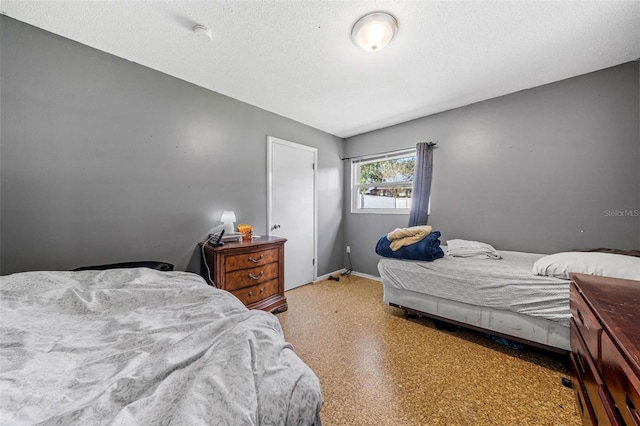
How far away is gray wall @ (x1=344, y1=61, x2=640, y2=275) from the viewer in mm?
1981

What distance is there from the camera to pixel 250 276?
2250 millimetres

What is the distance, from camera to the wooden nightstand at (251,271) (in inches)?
81.8

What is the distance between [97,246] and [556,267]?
3508mm

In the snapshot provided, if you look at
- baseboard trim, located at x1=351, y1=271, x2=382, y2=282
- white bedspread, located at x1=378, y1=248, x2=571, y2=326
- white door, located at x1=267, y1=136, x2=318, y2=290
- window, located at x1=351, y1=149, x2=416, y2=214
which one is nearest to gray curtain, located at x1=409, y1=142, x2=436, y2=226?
window, located at x1=351, y1=149, x2=416, y2=214

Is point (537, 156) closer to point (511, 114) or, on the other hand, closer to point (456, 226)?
point (511, 114)

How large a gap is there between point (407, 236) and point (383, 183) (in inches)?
53.0

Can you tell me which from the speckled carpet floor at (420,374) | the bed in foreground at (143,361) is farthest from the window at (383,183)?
the bed in foreground at (143,361)

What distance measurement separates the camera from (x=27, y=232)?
1580 mm

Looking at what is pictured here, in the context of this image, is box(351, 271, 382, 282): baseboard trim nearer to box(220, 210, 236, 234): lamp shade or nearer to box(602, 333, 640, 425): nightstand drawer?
box(220, 210, 236, 234): lamp shade

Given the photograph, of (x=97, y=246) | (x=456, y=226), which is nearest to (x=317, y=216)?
(x=456, y=226)

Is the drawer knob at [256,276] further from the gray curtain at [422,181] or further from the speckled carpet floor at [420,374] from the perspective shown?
the gray curtain at [422,181]

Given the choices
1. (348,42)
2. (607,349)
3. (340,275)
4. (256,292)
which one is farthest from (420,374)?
(348,42)

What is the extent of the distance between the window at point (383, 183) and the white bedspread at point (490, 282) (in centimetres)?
121

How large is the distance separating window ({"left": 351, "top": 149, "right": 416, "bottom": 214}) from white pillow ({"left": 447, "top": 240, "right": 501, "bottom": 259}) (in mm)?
929
